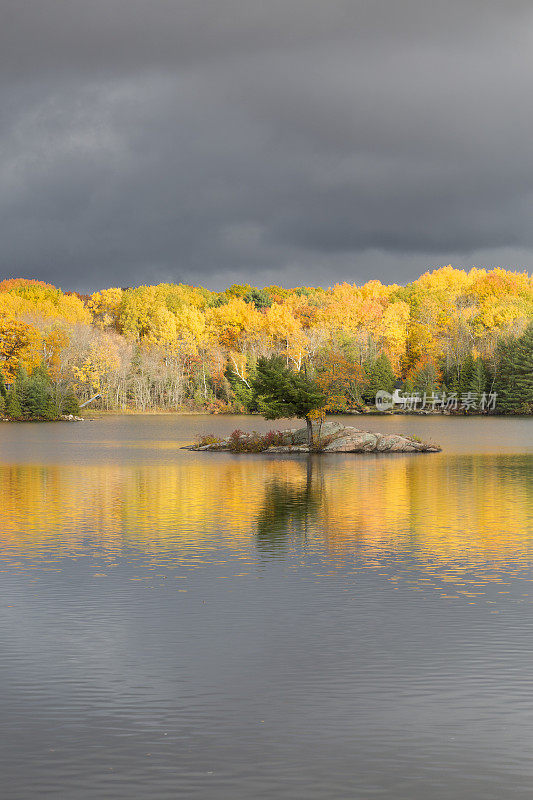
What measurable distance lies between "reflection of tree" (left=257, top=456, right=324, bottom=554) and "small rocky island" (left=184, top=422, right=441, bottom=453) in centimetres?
1208

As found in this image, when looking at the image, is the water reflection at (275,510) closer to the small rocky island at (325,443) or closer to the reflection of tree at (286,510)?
the reflection of tree at (286,510)

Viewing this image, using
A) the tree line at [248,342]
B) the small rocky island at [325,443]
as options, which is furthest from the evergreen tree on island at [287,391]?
the tree line at [248,342]

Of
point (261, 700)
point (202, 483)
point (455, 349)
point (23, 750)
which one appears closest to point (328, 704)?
point (261, 700)

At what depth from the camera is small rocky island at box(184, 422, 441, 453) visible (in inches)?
1636

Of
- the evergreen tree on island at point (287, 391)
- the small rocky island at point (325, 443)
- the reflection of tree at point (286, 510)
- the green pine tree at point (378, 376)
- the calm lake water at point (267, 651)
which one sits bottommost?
the calm lake water at point (267, 651)

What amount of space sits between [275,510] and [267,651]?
1152 centimetres

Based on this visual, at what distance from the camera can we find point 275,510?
20.8m

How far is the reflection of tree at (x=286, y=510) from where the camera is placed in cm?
1680

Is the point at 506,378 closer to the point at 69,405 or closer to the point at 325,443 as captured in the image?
the point at 69,405

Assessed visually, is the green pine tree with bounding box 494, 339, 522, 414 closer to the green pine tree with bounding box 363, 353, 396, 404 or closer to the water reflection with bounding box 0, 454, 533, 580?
the green pine tree with bounding box 363, 353, 396, 404

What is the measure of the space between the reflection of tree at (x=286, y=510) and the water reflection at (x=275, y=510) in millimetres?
27

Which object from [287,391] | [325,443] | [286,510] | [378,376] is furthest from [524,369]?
[286,510]

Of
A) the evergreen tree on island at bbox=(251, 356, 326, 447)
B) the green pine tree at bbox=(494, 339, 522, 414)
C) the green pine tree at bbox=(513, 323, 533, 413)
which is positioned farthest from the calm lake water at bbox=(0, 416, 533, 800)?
the green pine tree at bbox=(494, 339, 522, 414)

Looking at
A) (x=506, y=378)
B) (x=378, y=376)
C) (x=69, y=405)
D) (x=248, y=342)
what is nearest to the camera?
(x=69, y=405)
